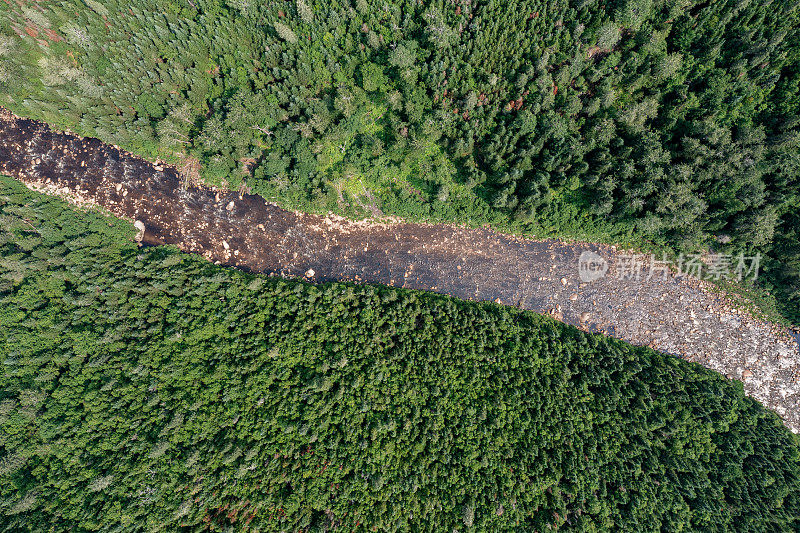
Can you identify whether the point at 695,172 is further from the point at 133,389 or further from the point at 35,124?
the point at 35,124

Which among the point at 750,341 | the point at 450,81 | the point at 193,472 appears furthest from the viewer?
the point at 750,341

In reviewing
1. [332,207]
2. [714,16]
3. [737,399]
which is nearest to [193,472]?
[332,207]

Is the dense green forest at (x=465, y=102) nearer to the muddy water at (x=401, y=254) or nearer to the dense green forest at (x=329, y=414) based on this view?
the muddy water at (x=401, y=254)

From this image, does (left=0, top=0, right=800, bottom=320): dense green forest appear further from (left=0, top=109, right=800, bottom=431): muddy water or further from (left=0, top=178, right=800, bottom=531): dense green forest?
(left=0, top=178, right=800, bottom=531): dense green forest

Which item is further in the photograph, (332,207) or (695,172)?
(332,207)

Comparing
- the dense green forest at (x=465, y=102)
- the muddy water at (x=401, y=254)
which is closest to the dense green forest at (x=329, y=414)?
the muddy water at (x=401, y=254)

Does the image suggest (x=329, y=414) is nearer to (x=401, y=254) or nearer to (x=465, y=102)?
(x=401, y=254)

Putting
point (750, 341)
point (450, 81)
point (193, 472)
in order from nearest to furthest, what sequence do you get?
point (193, 472) < point (450, 81) < point (750, 341)
